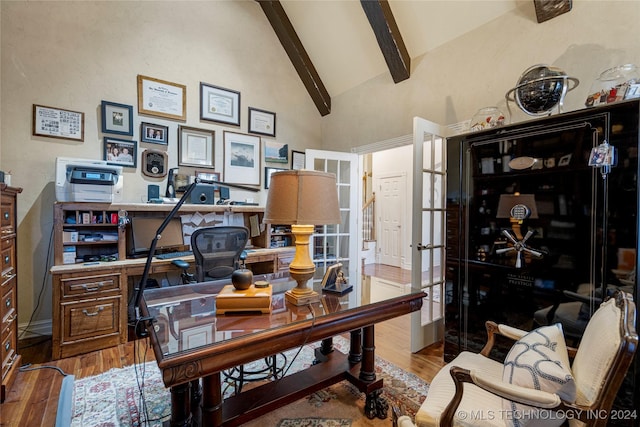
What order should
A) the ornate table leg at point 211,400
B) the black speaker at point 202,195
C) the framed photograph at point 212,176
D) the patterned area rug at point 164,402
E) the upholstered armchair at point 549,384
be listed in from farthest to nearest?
the framed photograph at point 212,176 < the black speaker at point 202,195 < the patterned area rug at point 164,402 < the ornate table leg at point 211,400 < the upholstered armchair at point 549,384

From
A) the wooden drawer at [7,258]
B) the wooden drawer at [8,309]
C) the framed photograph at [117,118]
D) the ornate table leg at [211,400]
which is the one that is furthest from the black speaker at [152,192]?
the ornate table leg at [211,400]

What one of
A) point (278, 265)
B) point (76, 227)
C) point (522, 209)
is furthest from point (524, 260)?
point (76, 227)

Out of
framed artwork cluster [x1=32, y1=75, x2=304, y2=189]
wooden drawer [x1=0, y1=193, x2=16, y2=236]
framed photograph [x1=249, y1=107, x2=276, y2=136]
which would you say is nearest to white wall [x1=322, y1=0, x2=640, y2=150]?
framed photograph [x1=249, y1=107, x2=276, y2=136]

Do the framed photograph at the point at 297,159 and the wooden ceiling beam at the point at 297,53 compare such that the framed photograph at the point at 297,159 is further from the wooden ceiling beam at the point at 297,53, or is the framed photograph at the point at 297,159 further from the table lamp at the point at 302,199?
the table lamp at the point at 302,199

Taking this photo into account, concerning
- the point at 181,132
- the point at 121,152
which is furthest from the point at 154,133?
the point at 121,152

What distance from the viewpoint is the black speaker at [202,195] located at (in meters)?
3.25

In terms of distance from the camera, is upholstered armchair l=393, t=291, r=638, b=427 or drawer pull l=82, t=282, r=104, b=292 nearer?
upholstered armchair l=393, t=291, r=638, b=427

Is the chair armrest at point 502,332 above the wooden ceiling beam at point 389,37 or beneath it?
beneath

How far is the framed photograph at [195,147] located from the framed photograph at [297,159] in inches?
44.5

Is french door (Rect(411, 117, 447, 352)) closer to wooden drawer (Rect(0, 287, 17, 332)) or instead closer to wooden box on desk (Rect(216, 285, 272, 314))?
wooden box on desk (Rect(216, 285, 272, 314))

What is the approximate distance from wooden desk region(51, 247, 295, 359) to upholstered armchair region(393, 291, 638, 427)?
251cm

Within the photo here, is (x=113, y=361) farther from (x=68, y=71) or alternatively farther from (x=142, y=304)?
(x=68, y=71)

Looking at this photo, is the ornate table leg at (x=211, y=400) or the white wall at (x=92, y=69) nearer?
the ornate table leg at (x=211, y=400)

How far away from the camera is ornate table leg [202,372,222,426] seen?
121 centimetres
